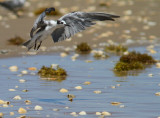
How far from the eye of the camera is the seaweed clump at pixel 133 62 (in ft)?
47.4

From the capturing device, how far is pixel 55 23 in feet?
36.0

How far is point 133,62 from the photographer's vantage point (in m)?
15.0

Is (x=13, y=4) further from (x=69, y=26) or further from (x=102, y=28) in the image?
(x=69, y=26)

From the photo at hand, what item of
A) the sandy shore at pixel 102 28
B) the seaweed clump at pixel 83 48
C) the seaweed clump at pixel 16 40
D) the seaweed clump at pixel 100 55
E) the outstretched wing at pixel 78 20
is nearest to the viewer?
the outstretched wing at pixel 78 20

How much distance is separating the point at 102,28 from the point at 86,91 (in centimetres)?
1154

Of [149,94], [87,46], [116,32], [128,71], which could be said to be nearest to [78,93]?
[149,94]

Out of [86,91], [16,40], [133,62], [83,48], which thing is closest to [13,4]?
[16,40]

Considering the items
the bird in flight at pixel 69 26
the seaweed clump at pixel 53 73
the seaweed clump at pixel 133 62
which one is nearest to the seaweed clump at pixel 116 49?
the seaweed clump at pixel 133 62

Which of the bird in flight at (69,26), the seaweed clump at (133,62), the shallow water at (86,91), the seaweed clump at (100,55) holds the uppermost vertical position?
the bird in flight at (69,26)

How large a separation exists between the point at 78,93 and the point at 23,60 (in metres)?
5.51

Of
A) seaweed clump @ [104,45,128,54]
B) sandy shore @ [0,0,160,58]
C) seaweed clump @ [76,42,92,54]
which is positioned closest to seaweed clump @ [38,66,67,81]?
sandy shore @ [0,0,160,58]

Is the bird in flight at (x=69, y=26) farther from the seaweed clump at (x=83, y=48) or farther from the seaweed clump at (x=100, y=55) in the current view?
the seaweed clump at (x=83, y=48)

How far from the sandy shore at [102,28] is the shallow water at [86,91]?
293 cm

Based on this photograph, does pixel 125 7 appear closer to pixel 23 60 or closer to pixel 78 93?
pixel 23 60
